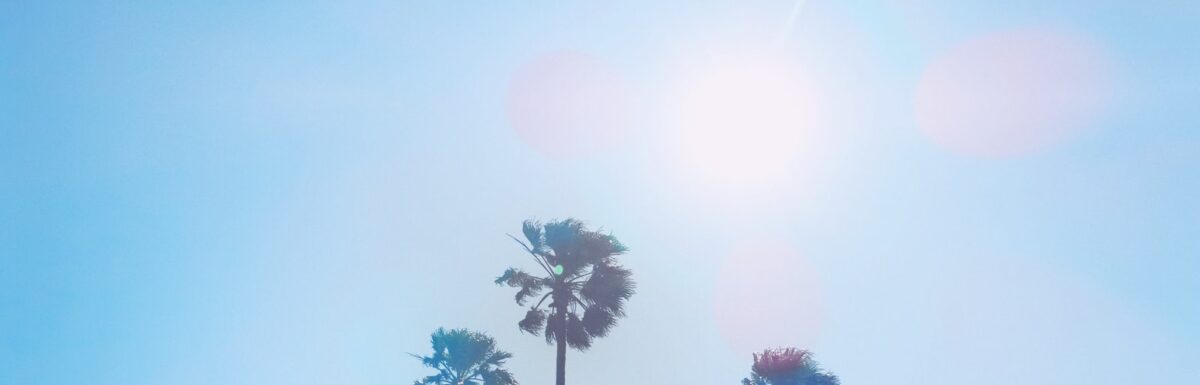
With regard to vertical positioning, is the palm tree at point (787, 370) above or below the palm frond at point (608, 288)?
below

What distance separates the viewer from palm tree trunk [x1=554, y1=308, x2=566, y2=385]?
27.1m

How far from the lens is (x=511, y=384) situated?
28438mm

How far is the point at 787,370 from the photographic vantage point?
2603cm

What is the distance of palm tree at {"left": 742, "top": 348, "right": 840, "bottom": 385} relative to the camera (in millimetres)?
25578

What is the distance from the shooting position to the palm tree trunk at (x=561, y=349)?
27.1 meters

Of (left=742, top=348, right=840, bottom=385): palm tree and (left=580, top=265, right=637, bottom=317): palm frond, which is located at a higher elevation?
(left=580, top=265, right=637, bottom=317): palm frond

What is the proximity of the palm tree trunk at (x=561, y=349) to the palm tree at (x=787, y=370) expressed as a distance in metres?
5.37

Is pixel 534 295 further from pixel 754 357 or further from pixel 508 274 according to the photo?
pixel 754 357

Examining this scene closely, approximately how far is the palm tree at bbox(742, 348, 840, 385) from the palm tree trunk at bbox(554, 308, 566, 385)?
5366mm

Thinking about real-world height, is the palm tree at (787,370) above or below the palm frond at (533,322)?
below

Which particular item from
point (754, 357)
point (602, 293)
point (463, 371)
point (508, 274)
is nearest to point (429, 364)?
point (463, 371)

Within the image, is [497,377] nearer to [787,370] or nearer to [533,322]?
[533,322]

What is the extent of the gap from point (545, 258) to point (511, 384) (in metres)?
4.12

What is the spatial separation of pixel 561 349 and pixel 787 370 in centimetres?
679
